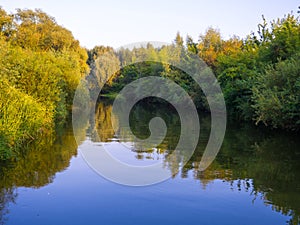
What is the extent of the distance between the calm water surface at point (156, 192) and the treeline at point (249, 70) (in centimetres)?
566

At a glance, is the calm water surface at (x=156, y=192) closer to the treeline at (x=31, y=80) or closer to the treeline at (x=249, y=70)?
the treeline at (x=31, y=80)

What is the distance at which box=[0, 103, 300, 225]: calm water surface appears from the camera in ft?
24.1

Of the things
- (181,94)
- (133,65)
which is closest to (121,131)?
(181,94)

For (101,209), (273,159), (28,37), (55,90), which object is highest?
(28,37)

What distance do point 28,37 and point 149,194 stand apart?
33.6 metres

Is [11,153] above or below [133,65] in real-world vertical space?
below

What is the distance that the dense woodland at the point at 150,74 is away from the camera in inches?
580

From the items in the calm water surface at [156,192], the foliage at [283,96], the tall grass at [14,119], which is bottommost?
the calm water surface at [156,192]

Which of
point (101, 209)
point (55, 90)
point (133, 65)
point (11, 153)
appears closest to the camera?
point (101, 209)

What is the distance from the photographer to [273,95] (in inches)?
742

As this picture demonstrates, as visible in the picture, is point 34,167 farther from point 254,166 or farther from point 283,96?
point 283,96

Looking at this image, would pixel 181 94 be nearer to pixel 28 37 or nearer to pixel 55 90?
pixel 28 37

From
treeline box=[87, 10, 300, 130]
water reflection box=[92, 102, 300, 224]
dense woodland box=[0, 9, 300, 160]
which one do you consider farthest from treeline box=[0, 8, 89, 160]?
treeline box=[87, 10, 300, 130]

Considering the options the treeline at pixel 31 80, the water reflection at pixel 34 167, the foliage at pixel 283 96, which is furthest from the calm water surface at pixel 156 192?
the foliage at pixel 283 96
